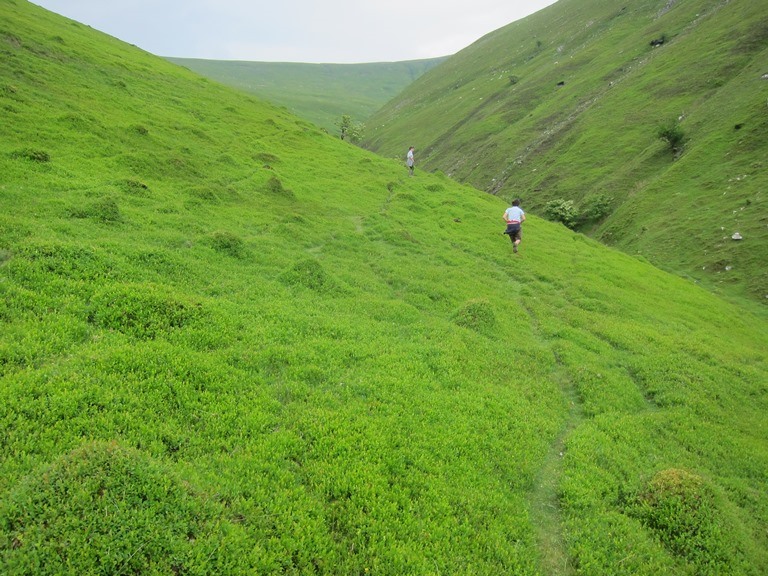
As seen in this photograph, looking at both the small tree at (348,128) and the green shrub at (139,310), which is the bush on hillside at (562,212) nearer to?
the small tree at (348,128)

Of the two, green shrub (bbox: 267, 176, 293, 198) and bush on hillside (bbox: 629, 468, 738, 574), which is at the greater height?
green shrub (bbox: 267, 176, 293, 198)

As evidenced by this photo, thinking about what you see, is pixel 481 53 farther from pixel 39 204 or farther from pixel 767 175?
pixel 39 204

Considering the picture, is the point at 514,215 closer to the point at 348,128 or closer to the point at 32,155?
the point at 32,155

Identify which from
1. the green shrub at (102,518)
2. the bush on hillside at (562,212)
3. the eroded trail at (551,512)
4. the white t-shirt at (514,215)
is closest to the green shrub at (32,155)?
the green shrub at (102,518)

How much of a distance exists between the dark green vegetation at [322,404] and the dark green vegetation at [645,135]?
23.4 metres

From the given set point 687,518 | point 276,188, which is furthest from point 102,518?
point 276,188

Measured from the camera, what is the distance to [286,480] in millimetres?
→ 8500

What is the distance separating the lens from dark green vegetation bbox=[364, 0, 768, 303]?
4456 centimetres

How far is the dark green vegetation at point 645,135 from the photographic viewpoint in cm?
4456

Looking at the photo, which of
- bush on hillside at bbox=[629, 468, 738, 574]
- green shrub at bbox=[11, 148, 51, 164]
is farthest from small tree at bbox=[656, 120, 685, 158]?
green shrub at bbox=[11, 148, 51, 164]

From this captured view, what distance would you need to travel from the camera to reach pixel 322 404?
11.1 meters

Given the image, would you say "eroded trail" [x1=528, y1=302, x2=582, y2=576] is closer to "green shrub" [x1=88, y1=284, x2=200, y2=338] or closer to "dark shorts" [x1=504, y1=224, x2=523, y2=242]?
"green shrub" [x1=88, y1=284, x2=200, y2=338]

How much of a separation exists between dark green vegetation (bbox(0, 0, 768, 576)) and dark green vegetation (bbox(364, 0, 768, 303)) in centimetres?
2343

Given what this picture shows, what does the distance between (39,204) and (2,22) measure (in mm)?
40132
